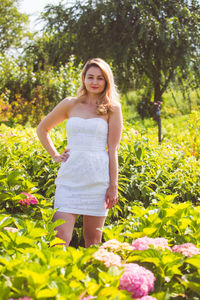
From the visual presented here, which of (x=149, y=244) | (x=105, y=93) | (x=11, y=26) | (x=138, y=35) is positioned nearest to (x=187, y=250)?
(x=149, y=244)

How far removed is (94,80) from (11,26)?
28.7 m

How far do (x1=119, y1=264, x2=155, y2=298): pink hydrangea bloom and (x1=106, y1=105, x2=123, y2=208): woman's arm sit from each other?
114 cm

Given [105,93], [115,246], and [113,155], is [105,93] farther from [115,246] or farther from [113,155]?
→ [115,246]

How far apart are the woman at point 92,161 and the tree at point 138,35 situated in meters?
8.12

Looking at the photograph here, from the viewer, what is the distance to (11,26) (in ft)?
92.3

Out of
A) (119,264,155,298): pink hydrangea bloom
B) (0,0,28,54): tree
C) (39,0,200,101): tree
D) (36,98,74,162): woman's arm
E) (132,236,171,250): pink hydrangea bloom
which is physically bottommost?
(119,264,155,298): pink hydrangea bloom

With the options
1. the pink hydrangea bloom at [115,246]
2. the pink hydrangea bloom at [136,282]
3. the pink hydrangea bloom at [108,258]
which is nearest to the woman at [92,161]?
the pink hydrangea bloom at [115,246]

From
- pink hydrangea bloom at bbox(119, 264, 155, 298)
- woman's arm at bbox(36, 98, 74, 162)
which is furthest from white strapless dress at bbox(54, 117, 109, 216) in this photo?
pink hydrangea bloom at bbox(119, 264, 155, 298)

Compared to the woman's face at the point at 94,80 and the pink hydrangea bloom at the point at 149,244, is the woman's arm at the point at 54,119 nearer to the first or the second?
the woman's face at the point at 94,80

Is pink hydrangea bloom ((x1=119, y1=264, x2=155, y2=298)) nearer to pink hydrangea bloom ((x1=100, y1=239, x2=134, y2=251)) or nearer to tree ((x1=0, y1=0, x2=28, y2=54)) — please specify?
pink hydrangea bloom ((x1=100, y1=239, x2=134, y2=251))

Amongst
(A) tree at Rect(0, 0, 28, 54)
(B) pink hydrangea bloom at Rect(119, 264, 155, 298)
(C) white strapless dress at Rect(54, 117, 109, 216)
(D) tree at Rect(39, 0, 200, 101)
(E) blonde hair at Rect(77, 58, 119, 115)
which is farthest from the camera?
(A) tree at Rect(0, 0, 28, 54)

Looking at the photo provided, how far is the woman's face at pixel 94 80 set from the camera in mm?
2373

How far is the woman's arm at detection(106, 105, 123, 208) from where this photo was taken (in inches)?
90.7

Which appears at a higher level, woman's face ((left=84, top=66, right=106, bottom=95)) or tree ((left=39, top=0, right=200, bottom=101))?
tree ((left=39, top=0, right=200, bottom=101))
